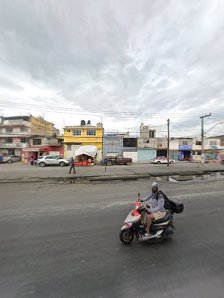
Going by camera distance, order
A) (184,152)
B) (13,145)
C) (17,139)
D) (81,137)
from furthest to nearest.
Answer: (184,152), (17,139), (13,145), (81,137)

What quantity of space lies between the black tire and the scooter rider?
0.39 m

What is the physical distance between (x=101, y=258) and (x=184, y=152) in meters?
42.9

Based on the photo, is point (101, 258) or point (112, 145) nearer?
point (101, 258)

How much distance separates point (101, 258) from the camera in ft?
11.2

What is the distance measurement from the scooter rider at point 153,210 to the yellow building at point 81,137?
29.5 metres

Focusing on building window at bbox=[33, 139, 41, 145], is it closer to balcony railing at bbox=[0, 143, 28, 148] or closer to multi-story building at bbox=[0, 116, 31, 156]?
multi-story building at bbox=[0, 116, 31, 156]

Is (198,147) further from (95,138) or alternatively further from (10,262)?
(10,262)

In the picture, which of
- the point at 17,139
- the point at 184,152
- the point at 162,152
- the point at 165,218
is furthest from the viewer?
the point at 184,152

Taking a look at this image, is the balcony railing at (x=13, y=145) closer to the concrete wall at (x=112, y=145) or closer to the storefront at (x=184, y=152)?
the concrete wall at (x=112, y=145)

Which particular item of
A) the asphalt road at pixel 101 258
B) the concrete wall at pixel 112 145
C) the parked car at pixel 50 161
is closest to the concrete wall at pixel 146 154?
the concrete wall at pixel 112 145

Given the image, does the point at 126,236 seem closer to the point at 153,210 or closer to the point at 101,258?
the point at 101,258

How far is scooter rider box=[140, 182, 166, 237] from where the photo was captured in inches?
157

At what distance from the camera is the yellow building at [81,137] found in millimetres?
33719

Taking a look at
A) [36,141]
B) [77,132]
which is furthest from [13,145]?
[77,132]
